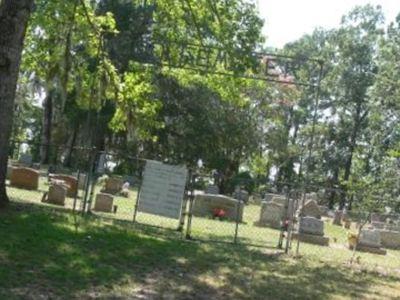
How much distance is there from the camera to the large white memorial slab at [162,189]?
14.2 meters

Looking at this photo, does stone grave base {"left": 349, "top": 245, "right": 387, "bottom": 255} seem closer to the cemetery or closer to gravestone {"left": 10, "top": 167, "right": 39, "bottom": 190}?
the cemetery

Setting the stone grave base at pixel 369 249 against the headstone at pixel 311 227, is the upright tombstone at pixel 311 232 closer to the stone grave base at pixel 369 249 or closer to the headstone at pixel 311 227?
the headstone at pixel 311 227

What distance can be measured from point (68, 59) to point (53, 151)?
34.5 m

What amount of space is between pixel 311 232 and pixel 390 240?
532 cm

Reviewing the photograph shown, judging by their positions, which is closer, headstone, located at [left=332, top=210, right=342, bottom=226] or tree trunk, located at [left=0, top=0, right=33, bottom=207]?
tree trunk, located at [left=0, top=0, right=33, bottom=207]

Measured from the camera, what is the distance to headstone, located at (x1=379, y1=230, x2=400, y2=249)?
23547mm

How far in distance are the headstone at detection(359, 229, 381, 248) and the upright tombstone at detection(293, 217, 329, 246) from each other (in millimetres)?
1276

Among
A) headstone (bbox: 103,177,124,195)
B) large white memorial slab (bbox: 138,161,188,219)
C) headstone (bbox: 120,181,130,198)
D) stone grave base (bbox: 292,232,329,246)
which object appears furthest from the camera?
headstone (bbox: 103,177,124,195)

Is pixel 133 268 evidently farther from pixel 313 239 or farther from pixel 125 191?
pixel 125 191

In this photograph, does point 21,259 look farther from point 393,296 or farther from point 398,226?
point 398,226

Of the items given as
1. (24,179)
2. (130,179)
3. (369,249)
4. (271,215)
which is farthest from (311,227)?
(130,179)

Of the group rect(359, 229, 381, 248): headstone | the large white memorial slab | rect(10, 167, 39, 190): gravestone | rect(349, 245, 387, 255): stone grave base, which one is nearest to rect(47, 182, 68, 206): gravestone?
rect(10, 167, 39, 190): gravestone

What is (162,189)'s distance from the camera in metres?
14.3

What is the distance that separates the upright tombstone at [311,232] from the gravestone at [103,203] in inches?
217
